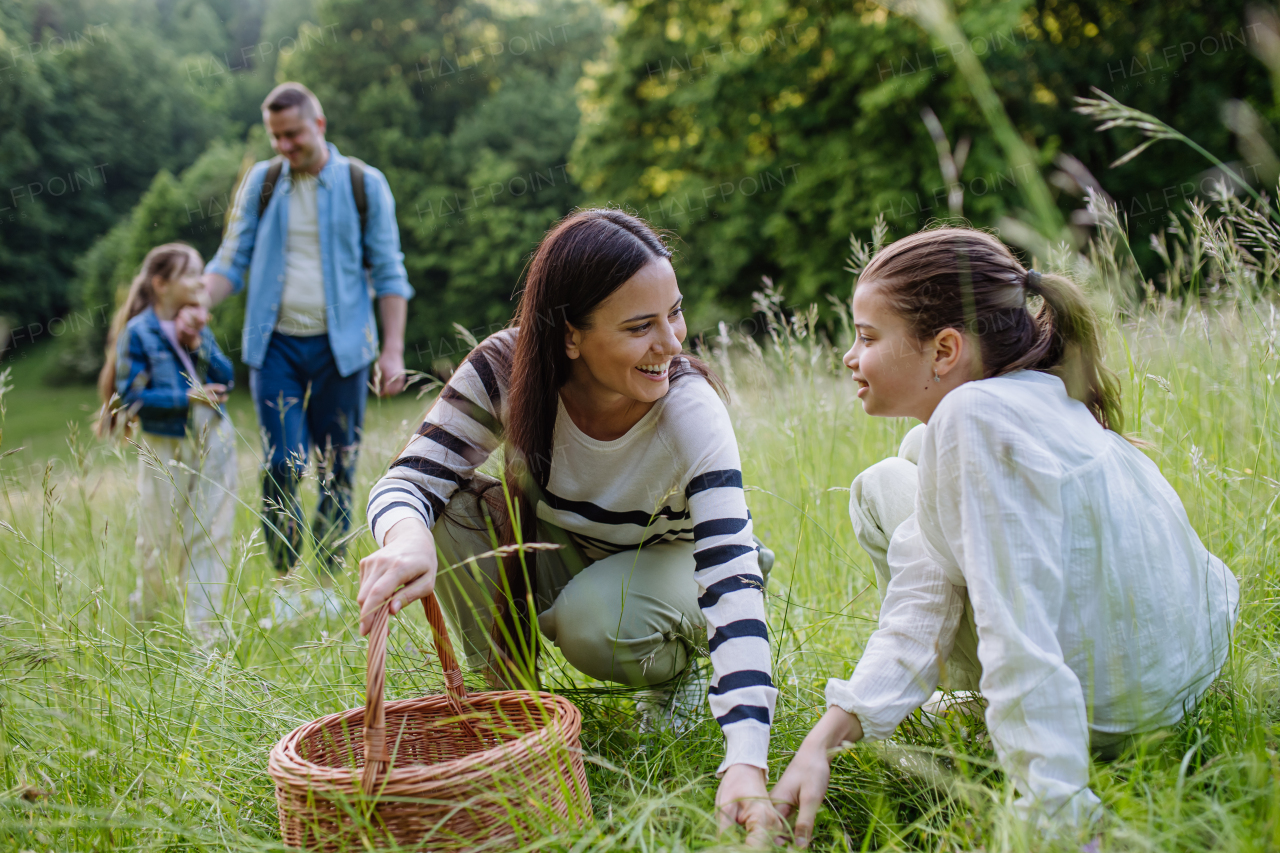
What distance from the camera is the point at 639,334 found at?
5.64 ft

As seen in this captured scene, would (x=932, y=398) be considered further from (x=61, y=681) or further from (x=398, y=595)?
(x=61, y=681)

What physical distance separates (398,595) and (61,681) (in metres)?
0.93

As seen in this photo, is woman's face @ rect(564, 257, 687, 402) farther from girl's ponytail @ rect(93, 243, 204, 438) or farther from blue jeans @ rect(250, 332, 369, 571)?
girl's ponytail @ rect(93, 243, 204, 438)

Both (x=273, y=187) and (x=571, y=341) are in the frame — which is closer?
(x=571, y=341)

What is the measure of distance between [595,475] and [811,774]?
82cm

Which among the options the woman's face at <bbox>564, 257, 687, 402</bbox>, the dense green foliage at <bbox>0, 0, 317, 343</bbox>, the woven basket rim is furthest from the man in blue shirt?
the dense green foliage at <bbox>0, 0, 317, 343</bbox>

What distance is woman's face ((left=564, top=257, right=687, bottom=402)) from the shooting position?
171cm

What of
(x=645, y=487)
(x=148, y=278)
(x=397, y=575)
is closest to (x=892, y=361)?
(x=645, y=487)

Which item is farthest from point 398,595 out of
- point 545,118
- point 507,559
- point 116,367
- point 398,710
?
point 545,118

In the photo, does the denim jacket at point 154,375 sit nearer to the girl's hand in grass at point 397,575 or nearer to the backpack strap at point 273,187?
the backpack strap at point 273,187

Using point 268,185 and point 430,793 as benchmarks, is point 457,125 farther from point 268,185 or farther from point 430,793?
point 430,793

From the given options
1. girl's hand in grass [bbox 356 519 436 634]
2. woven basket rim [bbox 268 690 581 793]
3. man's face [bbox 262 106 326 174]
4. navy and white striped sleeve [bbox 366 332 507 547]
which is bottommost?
woven basket rim [bbox 268 690 581 793]

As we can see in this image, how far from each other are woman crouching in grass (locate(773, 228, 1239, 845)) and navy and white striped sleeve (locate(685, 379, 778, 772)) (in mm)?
100

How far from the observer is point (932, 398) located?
1.52 meters
